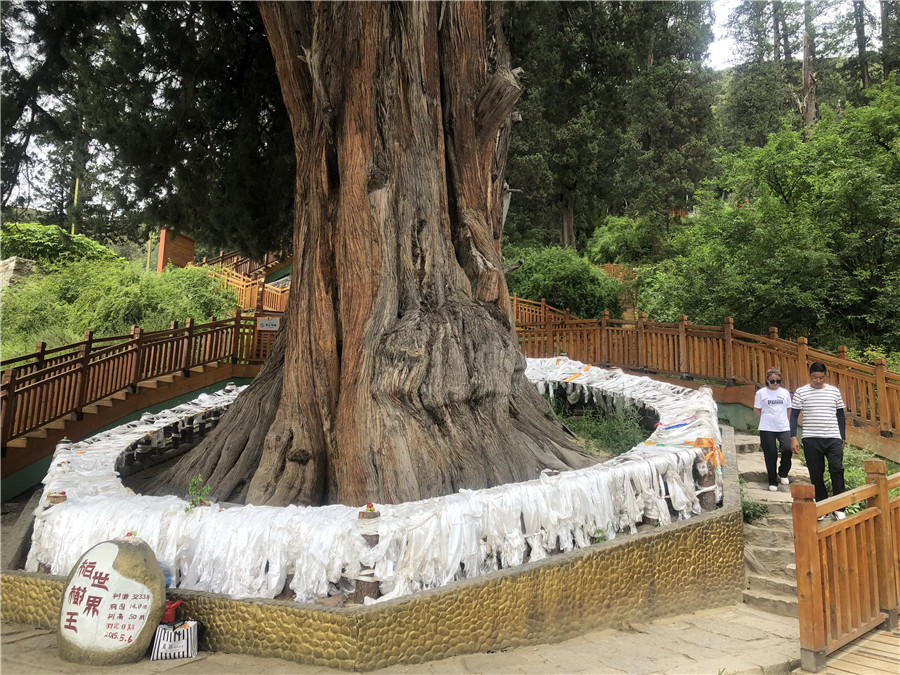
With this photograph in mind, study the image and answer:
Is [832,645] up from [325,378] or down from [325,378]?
down

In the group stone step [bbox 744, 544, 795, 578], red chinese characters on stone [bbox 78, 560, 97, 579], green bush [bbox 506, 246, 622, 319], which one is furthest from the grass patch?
green bush [bbox 506, 246, 622, 319]

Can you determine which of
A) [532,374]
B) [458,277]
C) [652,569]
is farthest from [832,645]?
[532,374]

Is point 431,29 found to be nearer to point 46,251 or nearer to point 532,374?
point 532,374

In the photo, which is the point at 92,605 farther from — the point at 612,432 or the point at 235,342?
the point at 235,342

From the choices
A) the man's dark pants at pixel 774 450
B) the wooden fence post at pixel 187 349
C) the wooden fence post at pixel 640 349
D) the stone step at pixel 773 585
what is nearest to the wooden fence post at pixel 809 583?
the stone step at pixel 773 585

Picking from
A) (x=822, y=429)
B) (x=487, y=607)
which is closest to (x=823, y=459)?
(x=822, y=429)

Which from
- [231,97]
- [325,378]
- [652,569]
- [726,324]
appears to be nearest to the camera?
[652,569]

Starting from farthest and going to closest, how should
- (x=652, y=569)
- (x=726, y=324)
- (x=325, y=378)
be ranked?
(x=726, y=324)
(x=325, y=378)
(x=652, y=569)

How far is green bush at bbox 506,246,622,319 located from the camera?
16.7 metres

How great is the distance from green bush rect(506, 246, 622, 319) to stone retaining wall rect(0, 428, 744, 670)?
40.4 ft

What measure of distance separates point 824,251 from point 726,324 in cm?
311

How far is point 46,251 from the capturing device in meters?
18.9

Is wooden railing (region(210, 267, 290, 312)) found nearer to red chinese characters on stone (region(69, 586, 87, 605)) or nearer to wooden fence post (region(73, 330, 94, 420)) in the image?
wooden fence post (region(73, 330, 94, 420))

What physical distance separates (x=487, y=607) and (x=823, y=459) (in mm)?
3739
